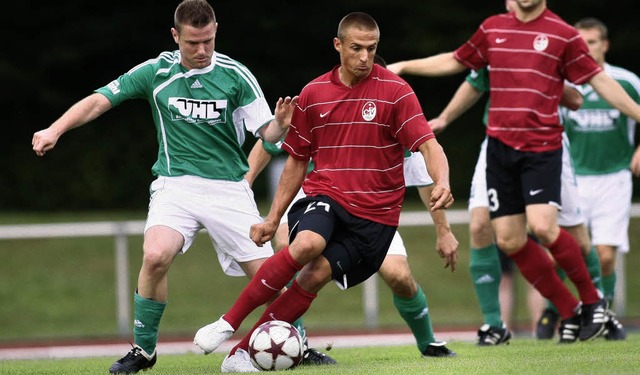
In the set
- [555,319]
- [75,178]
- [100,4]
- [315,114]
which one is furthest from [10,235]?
[100,4]

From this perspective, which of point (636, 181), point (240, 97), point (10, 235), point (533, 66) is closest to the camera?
point (240, 97)

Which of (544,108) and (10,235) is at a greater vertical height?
(544,108)

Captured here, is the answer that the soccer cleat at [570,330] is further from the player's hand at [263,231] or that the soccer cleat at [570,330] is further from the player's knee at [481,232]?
the player's hand at [263,231]

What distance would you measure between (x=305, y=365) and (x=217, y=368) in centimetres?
51

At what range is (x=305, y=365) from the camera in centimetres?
769

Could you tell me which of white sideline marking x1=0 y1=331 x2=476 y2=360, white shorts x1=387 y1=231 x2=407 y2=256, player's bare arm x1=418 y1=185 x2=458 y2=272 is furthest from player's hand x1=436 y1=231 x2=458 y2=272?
white sideline marking x1=0 y1=331 x2=476 y2=360

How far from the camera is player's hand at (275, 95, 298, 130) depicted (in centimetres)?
753

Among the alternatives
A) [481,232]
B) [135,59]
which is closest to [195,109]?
[481,232]

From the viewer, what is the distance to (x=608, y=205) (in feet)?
35.2

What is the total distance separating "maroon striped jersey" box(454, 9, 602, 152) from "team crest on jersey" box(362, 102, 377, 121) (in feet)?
5.97

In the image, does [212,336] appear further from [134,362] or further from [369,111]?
[369,111]

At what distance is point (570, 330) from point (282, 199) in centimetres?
262

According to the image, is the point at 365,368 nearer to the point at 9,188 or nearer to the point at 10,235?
the point at 10,235

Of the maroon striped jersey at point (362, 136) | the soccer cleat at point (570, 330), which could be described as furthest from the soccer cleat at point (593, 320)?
the maroon striped jersey at point (362, 136)
